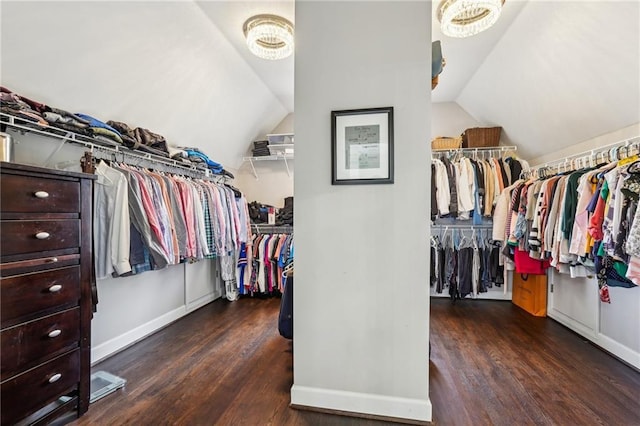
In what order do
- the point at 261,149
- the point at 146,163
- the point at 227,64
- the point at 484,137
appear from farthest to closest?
the point at 261,149
the point at 484,137
the point at 227,64
the point at 146,163

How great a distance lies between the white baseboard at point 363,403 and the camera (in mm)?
1450

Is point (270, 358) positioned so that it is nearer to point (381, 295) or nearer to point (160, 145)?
point (381, 295)

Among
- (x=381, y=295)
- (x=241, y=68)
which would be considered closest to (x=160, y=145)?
(x=241, y=68)

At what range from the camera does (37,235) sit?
129cm

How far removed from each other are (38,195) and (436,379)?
243 centimetres

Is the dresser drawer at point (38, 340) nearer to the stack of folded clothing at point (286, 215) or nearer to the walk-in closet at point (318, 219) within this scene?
the walk-in closet at point (318, 219)

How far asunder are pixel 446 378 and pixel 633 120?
2295 mm

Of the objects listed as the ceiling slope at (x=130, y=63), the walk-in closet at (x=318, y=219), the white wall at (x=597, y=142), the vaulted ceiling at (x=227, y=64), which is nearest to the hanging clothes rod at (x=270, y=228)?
the walk-in closet at (x=318, y=219)

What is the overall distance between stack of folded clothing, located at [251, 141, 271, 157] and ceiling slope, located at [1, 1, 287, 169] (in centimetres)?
84

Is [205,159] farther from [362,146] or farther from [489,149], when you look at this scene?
[489,149]

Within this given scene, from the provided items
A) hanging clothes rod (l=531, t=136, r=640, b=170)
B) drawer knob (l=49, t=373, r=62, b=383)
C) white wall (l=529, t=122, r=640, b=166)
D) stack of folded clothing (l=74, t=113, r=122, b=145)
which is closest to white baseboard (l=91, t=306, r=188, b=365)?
drawer knob (l=49, t=373, r=62, b=383)

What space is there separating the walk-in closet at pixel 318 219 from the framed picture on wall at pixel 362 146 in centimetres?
1

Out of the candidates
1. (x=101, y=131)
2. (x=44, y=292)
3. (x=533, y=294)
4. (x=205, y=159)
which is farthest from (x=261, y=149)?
(x=533, y=294)

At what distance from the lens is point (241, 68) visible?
2.92 meters
